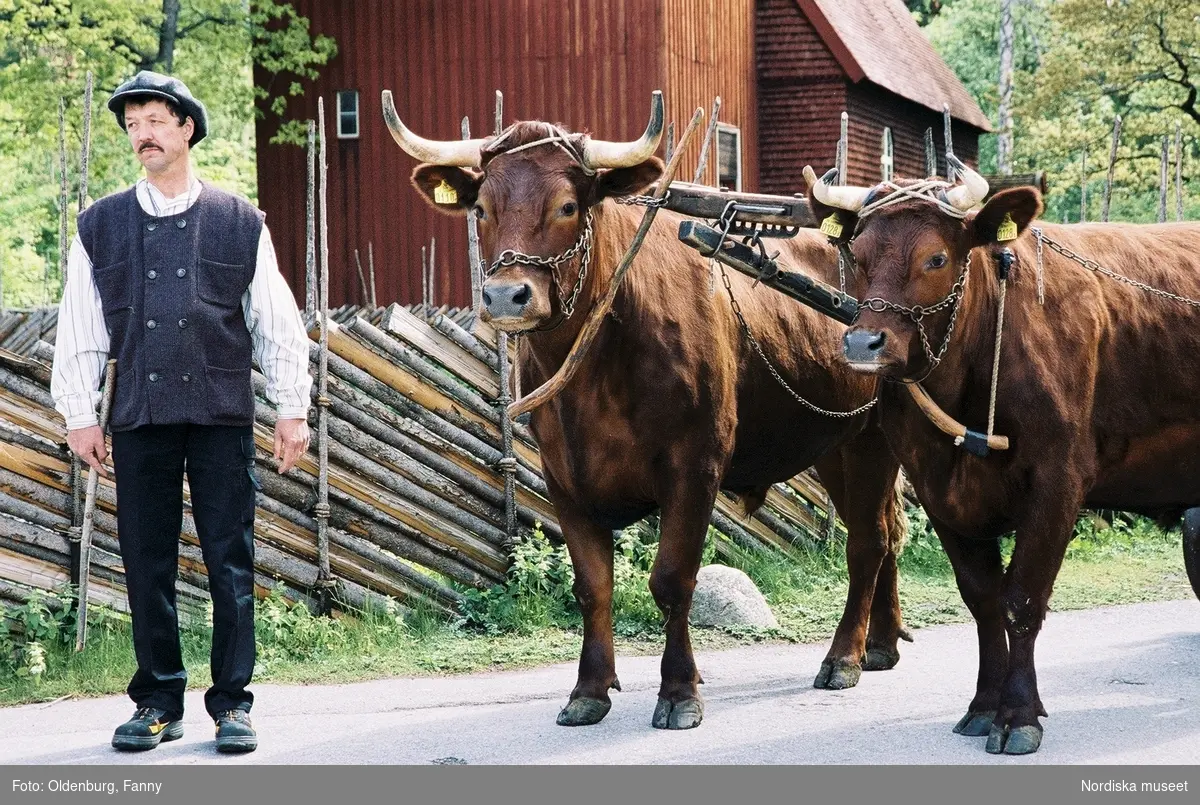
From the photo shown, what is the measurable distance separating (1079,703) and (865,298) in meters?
2.02

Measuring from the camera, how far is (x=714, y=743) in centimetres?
554

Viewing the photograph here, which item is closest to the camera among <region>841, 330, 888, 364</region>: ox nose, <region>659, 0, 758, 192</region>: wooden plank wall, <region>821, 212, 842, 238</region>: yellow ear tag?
<region>841, 330, 888, 364</region>: ox nose

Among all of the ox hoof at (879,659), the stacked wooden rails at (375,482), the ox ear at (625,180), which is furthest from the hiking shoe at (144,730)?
the ox hoof at (879,659)

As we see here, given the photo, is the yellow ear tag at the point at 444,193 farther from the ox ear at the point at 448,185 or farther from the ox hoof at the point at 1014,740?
the ox hoof at the point at 1014,740

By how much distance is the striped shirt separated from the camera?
17.4ft

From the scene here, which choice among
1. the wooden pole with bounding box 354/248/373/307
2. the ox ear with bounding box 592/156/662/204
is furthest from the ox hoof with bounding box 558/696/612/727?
the wooden pole with bounding box 354/248/373/307

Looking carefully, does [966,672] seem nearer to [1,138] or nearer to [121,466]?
[121,466]

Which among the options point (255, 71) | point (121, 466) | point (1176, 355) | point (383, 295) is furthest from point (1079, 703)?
point (255, 71)

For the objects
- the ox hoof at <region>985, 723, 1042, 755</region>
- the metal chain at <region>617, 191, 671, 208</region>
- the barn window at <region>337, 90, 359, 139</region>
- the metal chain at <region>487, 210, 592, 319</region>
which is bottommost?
the ox hoof at <region>985, 723, 1042, 755</region>

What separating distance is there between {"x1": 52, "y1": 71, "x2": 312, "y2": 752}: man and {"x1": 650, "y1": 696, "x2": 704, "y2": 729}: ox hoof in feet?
4.98

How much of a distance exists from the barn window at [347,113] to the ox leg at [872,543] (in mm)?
17024

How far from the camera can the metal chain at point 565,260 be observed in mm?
5410

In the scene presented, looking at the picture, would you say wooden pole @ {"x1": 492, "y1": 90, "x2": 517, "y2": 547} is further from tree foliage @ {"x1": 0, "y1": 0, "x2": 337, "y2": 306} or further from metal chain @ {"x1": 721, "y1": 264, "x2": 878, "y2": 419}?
tree foliage @ {"x1": 0, "y1": 0, "x2": 337, "y2": 306}
